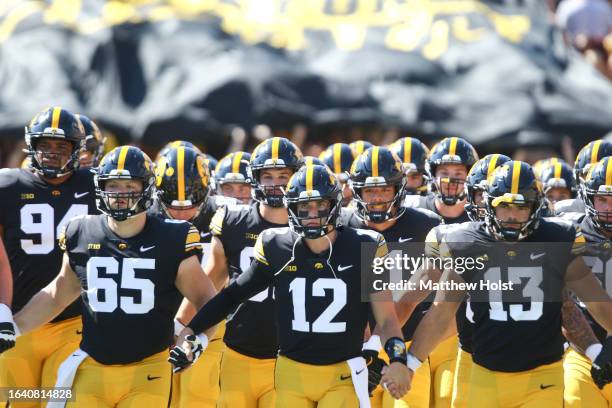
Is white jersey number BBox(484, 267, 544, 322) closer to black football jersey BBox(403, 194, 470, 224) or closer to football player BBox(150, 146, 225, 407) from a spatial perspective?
black football jersey BBox(403, 194, 470, 224)

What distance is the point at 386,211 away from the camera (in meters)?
6.62

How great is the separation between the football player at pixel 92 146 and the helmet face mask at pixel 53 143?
63 centimetres

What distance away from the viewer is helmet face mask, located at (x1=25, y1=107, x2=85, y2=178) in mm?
6680

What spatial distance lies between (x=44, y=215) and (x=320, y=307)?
2.12 meters

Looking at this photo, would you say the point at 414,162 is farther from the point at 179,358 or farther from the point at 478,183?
the point at 179,358

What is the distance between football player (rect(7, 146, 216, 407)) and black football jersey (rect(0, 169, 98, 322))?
0.95 meters

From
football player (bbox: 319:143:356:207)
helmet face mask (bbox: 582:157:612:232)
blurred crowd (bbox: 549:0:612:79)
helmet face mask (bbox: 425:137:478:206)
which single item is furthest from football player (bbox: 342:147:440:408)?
blurred crowd (bbox: 549:0:612:79)

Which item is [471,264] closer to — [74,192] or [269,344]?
[269,344]

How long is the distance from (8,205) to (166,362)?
1.68 m

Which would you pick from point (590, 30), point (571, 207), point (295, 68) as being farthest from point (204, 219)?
point (590, 30)

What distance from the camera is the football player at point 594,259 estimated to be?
5996mm

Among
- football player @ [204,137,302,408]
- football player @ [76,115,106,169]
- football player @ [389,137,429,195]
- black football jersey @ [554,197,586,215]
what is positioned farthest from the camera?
football player @ [389,137,429,195]

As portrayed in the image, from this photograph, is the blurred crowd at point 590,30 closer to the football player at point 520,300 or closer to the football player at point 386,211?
the football player at point 386,211

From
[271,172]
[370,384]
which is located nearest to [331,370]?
[370,384]
